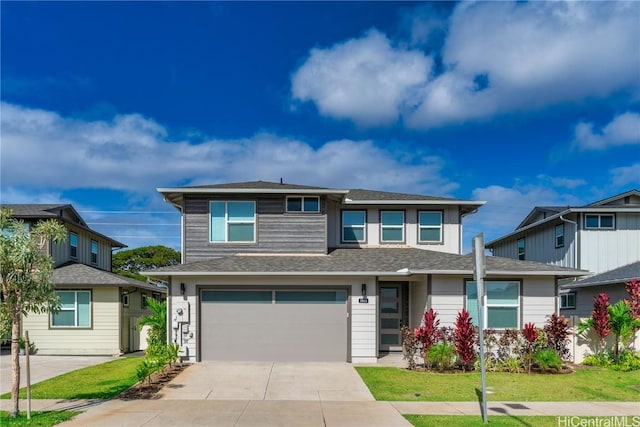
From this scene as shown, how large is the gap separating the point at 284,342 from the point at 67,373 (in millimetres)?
5772

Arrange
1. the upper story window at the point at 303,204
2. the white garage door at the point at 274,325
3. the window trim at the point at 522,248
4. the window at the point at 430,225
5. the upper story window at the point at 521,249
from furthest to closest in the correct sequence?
1. the upper story window at the point at 521,249
2. the window trim at the point at 522,248
3. the window at the point at 430,225
4. the upper story window at the point at 303,204
5. the white garage door at the point at 274,325

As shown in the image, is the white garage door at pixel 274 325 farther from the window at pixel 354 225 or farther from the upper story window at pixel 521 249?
the upper story window at pixel 521 249

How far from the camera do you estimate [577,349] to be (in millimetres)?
14078

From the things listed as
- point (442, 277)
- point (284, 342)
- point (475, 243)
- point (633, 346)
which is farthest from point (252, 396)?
point (633, 346)

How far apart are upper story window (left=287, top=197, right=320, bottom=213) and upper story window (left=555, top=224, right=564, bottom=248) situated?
38.0ft

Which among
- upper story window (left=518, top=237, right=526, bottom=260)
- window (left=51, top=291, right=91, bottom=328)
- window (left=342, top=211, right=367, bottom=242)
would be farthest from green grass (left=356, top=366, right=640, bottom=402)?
upper story window (left=518, top=237, right=526, bottom=260)

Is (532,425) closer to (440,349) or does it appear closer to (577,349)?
(440,349)

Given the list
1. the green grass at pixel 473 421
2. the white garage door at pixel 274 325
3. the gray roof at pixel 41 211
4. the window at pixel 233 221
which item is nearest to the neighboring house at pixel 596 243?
the white garage door at pixel 274 325

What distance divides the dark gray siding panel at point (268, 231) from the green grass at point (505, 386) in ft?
16.0

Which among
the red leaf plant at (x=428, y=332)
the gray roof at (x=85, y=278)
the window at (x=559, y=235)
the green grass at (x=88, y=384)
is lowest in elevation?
the green grass at (x=88, y=384)

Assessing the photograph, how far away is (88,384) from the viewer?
1120cm

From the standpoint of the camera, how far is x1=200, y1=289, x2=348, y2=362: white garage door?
14.2 meters

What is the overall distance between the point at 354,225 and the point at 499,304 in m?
5.97

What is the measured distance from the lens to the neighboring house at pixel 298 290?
544 inches
